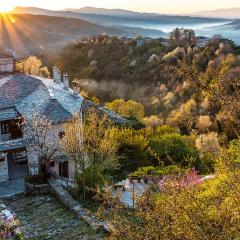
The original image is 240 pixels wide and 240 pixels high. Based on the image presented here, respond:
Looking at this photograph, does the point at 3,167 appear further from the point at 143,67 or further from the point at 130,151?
the point at 143,67

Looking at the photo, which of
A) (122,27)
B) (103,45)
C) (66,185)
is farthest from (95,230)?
(122,27)

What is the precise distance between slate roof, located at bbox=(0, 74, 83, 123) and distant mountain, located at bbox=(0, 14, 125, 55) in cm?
5504

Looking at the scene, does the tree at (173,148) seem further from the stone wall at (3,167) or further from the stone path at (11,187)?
the stone wall at (3,167)

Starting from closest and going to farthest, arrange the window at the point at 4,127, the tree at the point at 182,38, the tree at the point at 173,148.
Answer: the window at the point at 4,127 → the tree at the point at 173,148 → the tree at the point at 182,38

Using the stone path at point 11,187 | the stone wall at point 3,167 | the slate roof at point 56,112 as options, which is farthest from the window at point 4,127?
the stone path at point 11,187

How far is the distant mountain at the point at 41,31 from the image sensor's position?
91562mm

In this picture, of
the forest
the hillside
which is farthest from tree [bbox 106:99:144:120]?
the hillside

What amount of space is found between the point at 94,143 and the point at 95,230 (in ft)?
31.2

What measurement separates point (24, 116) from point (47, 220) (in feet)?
28.3

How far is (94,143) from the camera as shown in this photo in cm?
2716

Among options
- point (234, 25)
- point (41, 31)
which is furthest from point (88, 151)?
point (234, 25)

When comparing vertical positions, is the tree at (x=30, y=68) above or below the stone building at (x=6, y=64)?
below

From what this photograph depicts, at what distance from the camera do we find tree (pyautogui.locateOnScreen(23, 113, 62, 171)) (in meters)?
25.4

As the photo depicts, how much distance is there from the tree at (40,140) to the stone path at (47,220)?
266 cm
